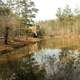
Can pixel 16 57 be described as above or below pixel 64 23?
below

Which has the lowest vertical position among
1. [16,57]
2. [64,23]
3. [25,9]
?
[16,57]

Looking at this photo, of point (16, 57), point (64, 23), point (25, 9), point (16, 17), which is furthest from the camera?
point (64, 23)

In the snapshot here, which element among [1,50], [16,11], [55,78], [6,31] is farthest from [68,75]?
[16,11]

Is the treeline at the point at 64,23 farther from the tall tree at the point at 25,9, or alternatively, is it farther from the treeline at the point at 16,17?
the treeline at the point at 16,17

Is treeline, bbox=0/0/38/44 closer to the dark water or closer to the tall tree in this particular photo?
the tall tree

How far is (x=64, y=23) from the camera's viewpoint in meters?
27.0

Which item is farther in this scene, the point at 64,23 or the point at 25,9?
the point at 64,23

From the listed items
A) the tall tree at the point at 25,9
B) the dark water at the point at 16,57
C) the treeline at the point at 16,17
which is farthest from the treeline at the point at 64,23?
the dark water at the point at 16,57

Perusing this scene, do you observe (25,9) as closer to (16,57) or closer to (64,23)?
(16,57)

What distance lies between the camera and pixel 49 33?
2067 cm

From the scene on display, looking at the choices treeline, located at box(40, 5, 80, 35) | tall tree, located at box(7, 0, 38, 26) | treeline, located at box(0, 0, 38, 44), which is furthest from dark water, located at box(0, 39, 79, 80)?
tall tree, located at box(7, 0, 38, 26)

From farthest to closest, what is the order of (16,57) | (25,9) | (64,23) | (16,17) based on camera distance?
1. (64,23)
2. (25,9)
3. (16,17)
4. (16,57)

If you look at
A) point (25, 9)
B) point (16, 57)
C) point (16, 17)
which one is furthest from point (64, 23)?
point (16, 57)

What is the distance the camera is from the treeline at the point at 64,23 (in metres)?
21.2
